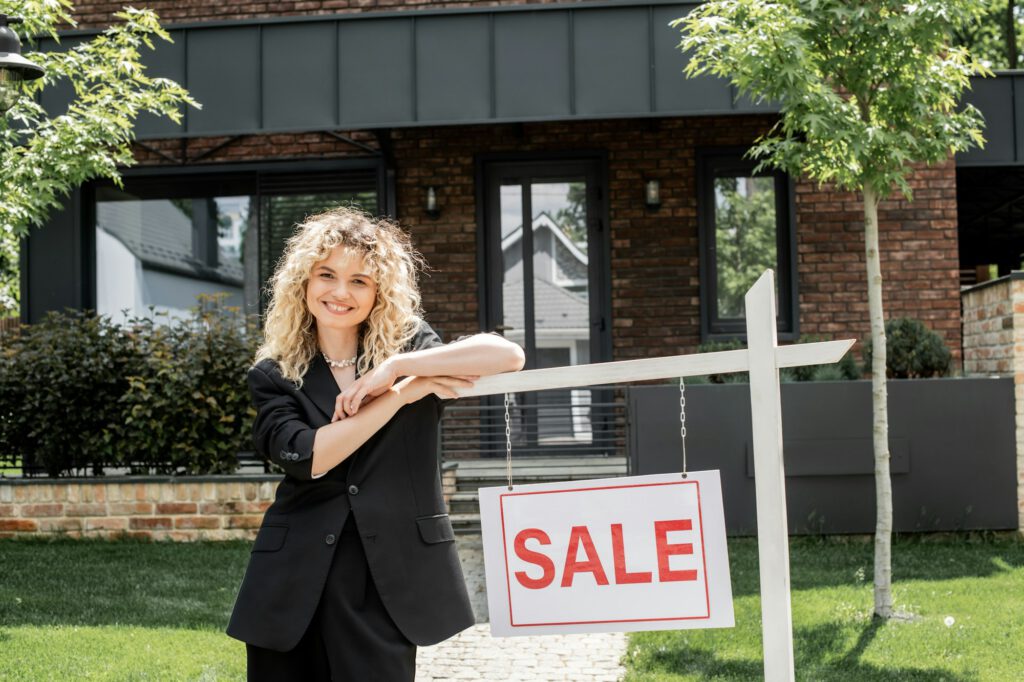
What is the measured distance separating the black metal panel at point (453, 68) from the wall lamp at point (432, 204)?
4.62 ft

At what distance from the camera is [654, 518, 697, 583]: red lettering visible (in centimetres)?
232

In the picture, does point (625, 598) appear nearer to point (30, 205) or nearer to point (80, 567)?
point (30, 205)

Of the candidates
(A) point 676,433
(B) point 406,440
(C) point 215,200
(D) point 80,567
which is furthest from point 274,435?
(C) point 215,200

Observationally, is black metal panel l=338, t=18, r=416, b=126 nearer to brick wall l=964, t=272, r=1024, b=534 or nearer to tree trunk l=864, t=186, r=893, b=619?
tree trunk l=864, t=186, r=893, b=619

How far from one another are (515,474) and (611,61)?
11.4 feet

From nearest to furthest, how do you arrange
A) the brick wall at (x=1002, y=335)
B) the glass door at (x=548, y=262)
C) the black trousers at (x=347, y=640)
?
Answer: the black trousers at (x=347, y=640) → the brick wall at (x=1002, y=335) → the glass door at (x=548, y=262)

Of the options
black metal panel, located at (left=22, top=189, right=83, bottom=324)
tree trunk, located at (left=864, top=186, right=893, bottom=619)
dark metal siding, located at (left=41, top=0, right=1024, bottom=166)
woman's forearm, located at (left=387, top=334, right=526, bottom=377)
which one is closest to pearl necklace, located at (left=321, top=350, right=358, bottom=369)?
woman's forearm, located at (left=387, top=334, right=526, bottom=377)

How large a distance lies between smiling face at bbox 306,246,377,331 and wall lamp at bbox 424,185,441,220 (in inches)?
292

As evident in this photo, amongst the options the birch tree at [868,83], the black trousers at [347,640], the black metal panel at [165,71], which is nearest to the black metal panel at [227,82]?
the black metal panel at [165,71]

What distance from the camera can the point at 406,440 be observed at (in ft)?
7.13

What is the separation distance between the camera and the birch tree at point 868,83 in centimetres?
516

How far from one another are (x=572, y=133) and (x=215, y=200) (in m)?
3.71

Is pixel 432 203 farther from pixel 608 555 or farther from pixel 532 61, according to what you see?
pixel 608 555

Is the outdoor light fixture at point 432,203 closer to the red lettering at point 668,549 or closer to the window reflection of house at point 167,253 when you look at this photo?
the window reflection of house at point 167,253
